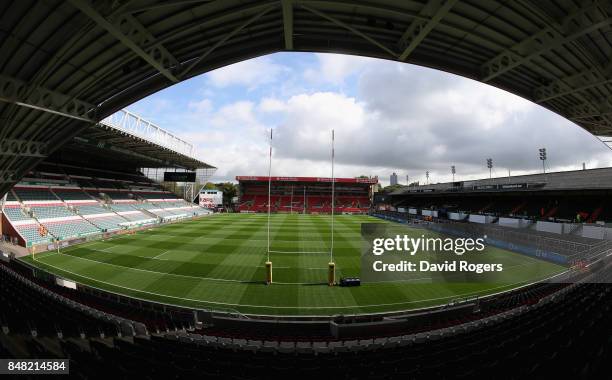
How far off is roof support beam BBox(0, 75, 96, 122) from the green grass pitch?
11683 millimetres

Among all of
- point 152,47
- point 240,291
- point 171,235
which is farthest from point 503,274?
point 171,235

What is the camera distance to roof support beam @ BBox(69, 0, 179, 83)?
23.4 feet

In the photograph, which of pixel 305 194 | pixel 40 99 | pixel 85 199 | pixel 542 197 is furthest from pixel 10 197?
pixel 542 197

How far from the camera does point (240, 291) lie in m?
19.0

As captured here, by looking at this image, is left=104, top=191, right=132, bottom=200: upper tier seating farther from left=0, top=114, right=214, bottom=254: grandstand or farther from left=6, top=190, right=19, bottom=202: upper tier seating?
left=6, top=190, right=19, bottom=202: upper tier seating

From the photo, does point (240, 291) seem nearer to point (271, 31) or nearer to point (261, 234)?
point (271, 31)

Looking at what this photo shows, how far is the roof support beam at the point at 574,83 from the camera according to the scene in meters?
10.1

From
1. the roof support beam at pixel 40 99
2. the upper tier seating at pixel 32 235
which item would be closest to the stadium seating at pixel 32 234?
the upper tier seating at pixel 32 235

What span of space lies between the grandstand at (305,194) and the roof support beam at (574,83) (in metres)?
74.7

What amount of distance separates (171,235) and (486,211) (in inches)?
2038

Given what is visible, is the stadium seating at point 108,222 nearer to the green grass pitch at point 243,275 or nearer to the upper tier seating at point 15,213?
the green grass pitch at point 243,275

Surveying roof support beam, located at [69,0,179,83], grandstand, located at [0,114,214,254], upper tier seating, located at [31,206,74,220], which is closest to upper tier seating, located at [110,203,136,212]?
grandstand, located at [0,114,214,254]

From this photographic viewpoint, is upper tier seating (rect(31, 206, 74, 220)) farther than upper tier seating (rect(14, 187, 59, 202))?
No

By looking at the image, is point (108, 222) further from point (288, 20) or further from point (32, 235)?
point (288, 20)
